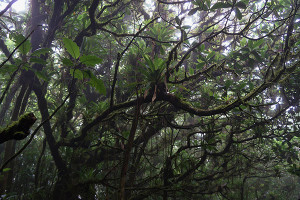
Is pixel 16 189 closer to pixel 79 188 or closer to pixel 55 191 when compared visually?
pixel 55 191

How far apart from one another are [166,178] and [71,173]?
171 cm

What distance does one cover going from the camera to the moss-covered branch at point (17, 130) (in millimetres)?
845

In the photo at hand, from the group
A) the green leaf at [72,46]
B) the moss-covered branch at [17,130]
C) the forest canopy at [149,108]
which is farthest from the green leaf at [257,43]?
the moss-covered branch at [17,130]

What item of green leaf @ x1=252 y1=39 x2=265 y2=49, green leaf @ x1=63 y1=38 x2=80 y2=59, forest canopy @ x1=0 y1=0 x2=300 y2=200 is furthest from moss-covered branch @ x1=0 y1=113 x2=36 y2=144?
green leaf @ x1=252 y1=39 x2=265 y2=49

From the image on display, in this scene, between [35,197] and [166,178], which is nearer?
[166,178]

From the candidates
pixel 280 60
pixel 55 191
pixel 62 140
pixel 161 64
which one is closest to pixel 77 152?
pixel 62 140

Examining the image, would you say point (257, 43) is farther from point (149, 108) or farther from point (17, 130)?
point (17, 130)

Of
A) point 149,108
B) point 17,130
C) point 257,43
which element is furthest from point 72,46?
point 257,43

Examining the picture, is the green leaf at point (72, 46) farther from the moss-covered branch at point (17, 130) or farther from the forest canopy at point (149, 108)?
the forest canopy at point (149, 108)

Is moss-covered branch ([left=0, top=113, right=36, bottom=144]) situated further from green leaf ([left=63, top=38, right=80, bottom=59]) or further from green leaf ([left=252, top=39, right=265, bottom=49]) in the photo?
green leaf ([left=252, top=39, right=265, bottom=49])

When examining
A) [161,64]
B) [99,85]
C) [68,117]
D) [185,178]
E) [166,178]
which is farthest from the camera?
[68,117]

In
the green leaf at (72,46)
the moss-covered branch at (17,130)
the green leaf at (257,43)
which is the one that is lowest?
the moss-covered branch at (17,130)

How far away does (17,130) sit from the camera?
0.86 m

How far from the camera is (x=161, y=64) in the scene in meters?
2.23
